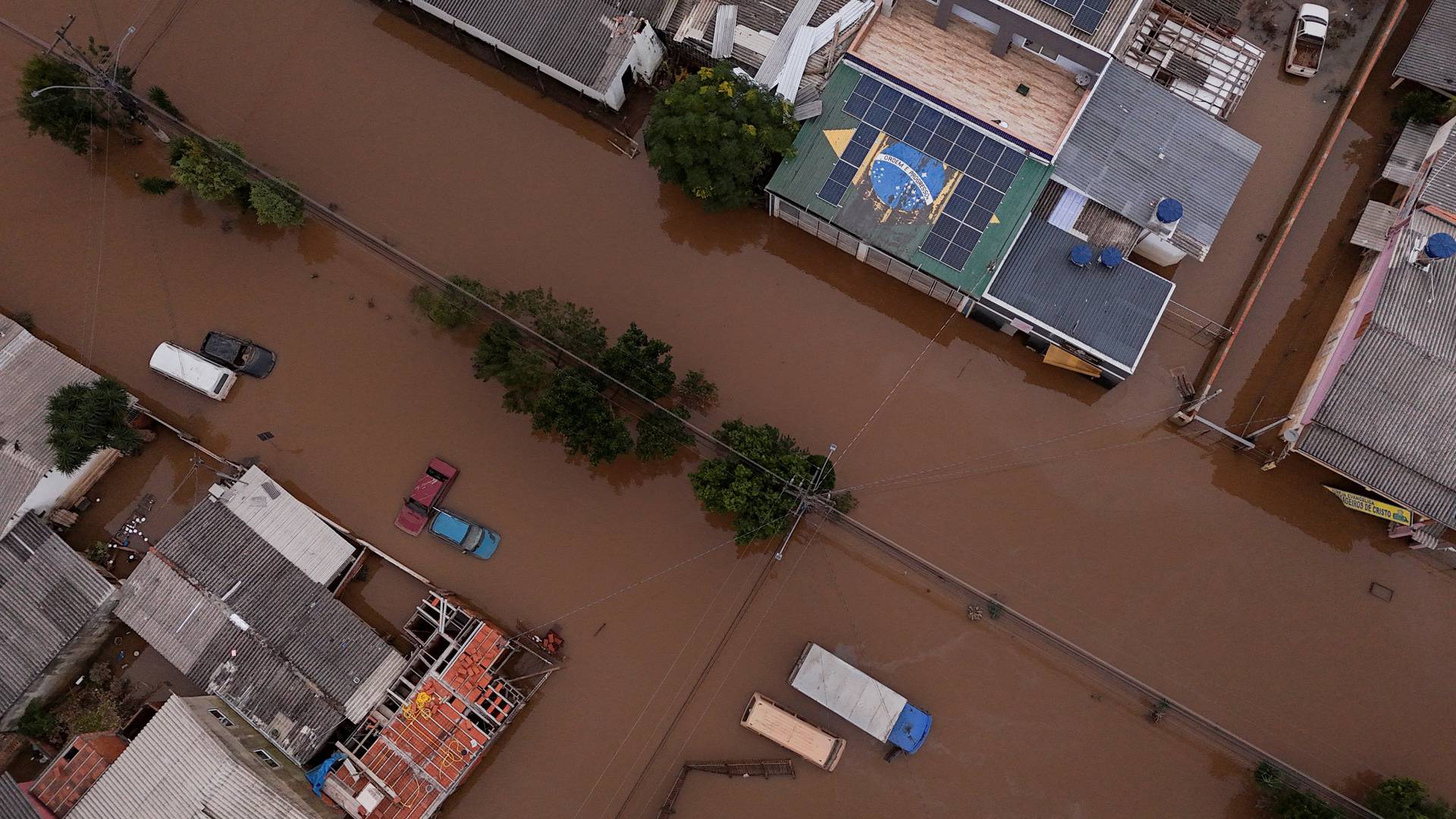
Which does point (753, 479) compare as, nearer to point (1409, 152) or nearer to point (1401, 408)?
point (1401, 408)

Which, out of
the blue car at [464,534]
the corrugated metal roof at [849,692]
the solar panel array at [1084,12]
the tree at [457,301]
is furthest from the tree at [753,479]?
the solar panel array at [1084,12]

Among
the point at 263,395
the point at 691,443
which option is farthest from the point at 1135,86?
the point at 263,395

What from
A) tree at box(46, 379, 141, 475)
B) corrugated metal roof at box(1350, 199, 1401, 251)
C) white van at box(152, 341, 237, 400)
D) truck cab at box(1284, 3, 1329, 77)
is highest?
truck cab at box(1284, 3, 1329, 77)

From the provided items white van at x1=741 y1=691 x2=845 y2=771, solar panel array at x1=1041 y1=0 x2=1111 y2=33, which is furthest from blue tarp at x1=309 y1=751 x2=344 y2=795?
solar panel array at x1=1041 y1=0 x2=1111 y2=33

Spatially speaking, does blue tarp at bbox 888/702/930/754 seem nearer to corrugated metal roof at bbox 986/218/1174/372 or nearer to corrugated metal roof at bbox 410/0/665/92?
corrugated metal roof at bbox 986/218/1174/372

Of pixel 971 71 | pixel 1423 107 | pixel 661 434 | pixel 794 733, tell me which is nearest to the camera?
pixel 794 733

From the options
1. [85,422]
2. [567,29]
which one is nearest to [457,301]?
[567,29]

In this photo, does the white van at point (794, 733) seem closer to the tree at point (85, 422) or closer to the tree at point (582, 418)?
the tree at point (582, 418)
